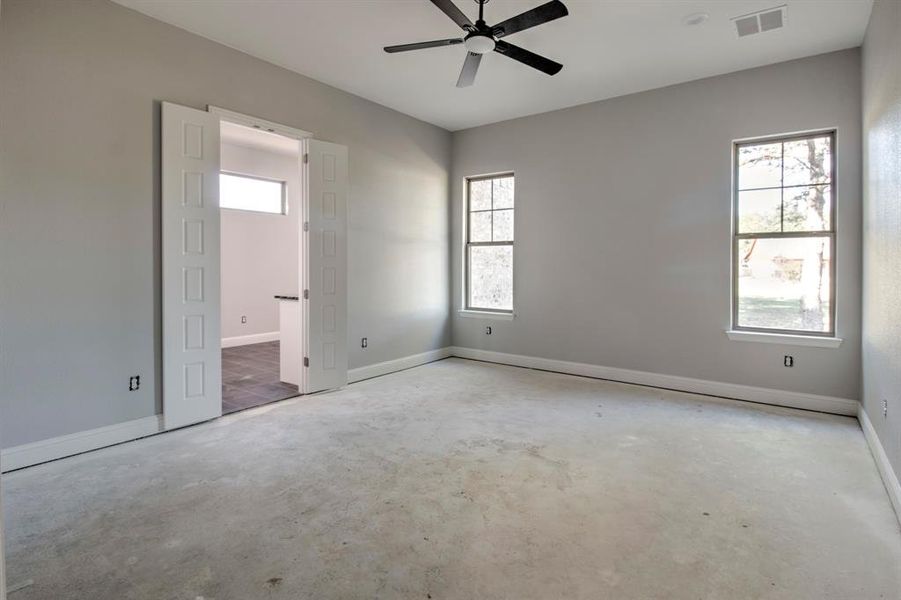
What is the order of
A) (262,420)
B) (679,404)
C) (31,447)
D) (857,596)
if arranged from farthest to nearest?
(679,404) → (262,420) → (31,447) → (857,596)

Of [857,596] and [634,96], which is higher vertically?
[634,96]

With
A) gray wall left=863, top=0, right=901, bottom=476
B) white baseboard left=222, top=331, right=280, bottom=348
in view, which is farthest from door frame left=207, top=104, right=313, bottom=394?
gray wall left=863, top=0, right=901, bottom=476

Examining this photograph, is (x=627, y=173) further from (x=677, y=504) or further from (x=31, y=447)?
(x=31, y=447)

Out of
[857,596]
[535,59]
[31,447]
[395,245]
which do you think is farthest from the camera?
[395,245]

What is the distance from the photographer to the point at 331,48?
4.04 metres

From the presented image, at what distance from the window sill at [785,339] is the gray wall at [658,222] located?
6 cm

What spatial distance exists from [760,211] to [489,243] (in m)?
3.04

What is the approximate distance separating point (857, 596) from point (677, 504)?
0.79 metres

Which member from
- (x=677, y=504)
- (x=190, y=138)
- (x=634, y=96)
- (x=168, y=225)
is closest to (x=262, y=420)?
(x=168, y=225)

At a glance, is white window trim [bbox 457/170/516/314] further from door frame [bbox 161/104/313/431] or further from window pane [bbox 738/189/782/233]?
window pane [bbox 738/189/782/233]

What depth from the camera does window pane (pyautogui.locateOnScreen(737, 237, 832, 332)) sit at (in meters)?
4.21

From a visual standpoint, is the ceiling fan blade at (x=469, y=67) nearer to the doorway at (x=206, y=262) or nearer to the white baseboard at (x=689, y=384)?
the doorway at (x=206, y=262)

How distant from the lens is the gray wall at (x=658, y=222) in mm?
4094

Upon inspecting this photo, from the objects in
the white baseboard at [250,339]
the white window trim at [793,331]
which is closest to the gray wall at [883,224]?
the white window trim at [793,331]
